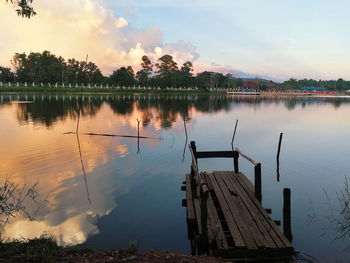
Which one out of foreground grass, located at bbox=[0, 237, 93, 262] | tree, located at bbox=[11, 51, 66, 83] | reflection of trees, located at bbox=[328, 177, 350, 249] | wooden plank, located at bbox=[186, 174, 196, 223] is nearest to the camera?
foreground grass, located at bbox=[0, 237, 93, 262]

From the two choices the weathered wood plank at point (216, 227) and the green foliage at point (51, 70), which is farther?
the green foliage at point (51, 70)

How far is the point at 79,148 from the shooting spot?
28750 mm

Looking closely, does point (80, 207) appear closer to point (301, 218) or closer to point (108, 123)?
point (301, 218)

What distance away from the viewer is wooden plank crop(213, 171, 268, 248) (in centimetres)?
938

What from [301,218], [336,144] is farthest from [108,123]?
[301,218]

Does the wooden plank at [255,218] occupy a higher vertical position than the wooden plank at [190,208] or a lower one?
higher

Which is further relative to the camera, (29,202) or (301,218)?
(29,202)

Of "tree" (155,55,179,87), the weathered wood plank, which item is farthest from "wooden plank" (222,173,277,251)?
"tree" (155,55,179,87)

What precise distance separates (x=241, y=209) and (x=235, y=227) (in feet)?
5.64

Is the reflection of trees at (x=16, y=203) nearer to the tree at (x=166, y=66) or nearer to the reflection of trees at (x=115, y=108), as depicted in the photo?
the reflection of trees at (x=115, y=108)

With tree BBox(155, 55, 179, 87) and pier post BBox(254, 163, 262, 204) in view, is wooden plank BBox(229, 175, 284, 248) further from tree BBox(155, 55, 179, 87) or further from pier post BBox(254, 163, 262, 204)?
tree BBox(155, 55, 179, 87)

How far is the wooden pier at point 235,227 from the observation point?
894 cm

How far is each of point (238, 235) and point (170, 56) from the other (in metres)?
171

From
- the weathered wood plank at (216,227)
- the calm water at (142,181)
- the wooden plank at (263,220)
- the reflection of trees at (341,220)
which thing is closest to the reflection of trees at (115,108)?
the calm water at (142,181)
